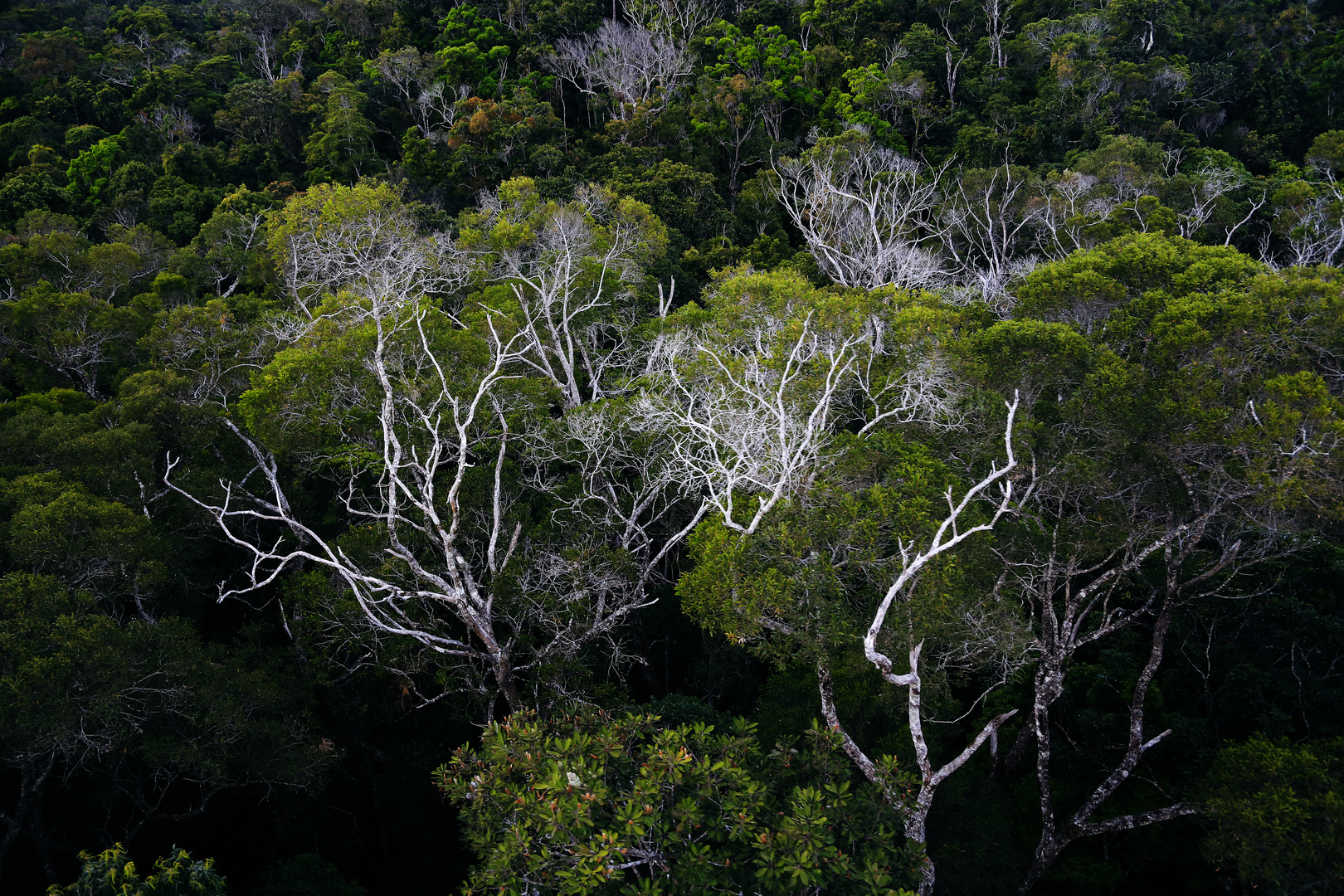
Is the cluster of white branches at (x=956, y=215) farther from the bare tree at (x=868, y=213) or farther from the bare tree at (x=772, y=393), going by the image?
the bare tree at (x=772, y=393)

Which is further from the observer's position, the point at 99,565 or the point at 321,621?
the point at 321,621

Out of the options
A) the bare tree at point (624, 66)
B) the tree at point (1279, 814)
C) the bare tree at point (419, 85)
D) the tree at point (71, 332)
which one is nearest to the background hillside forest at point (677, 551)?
the tree at point (1279, 814)

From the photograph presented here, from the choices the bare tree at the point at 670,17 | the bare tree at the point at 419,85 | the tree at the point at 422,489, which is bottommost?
the tree at the point at 422,489

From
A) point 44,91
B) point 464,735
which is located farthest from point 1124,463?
point 44,91

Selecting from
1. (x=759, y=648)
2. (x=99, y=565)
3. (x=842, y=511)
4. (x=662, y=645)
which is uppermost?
(x=842, y=511)

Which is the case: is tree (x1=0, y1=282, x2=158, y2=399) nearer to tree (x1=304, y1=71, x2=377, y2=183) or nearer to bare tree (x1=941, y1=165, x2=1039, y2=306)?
tree (x1=304, y1=71, x2=377, y2=183)

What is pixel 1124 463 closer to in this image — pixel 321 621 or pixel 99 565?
pixel 321 621


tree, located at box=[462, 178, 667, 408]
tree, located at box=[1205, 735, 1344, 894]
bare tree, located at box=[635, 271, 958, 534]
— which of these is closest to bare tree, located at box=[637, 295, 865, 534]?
bare tree, located at box=[635, 271, 958, 534]
